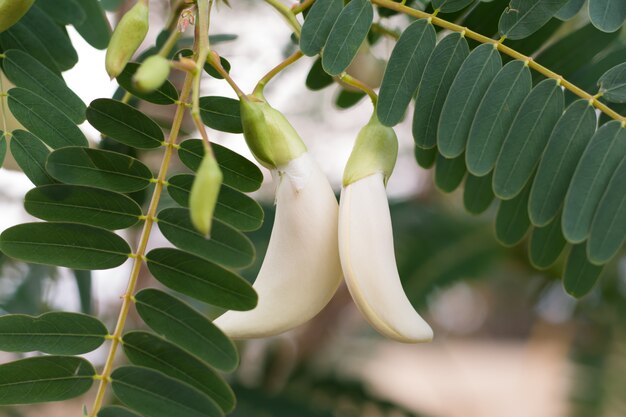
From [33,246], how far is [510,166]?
1.12ft

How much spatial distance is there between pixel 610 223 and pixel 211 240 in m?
0.29

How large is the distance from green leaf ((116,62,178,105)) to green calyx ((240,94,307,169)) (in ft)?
0.28

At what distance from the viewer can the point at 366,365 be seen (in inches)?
91.1

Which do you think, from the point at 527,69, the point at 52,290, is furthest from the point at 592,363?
the point at 527,69

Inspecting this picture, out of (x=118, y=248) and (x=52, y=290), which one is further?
(x=52, y=290)

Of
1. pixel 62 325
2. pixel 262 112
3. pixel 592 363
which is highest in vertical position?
pixel 592 363

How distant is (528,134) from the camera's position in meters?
0.59

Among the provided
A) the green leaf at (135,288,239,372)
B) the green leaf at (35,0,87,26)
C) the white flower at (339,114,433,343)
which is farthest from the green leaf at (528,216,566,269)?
the green leaf at (35,0,87,26)

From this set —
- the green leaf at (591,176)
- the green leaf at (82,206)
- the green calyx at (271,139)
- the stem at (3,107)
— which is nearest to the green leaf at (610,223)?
the green leaf at (591,176)

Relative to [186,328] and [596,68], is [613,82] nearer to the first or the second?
[596,68]

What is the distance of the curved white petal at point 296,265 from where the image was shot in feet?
1.67

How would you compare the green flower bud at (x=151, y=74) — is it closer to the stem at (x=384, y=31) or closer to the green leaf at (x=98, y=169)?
the green leaf at (x=98, y=169)

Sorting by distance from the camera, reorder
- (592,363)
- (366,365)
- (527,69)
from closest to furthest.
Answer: (527,69)
(592,363)
(366,365)

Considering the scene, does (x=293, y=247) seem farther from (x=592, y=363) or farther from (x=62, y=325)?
(x=592, y=363)
